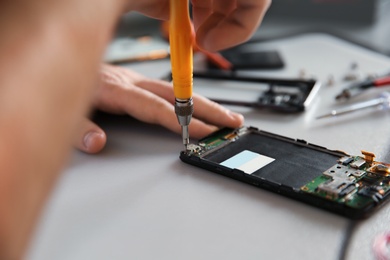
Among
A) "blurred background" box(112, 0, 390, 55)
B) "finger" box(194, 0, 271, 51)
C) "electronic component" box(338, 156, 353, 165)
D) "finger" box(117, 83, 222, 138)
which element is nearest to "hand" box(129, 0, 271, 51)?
"finger" box(194, 0, 271, 51)

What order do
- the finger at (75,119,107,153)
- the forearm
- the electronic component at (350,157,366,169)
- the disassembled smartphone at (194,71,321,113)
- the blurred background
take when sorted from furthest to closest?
the blurred background < the disassembled smartphone at (194,71,321,113) < the finger at (75,119,107,153) < the electronic component at (350,157,366,169) < the forearm

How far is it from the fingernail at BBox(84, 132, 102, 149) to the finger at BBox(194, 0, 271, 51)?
0.62ft

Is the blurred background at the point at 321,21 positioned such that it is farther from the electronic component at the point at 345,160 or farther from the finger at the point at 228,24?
the electronic component at the point at 345,160

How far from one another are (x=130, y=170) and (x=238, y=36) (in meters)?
0.23

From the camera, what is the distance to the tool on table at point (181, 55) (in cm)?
63

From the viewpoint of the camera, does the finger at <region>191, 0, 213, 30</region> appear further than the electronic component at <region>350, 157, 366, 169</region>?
Yes

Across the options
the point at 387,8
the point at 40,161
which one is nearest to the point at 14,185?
the point at 40,161

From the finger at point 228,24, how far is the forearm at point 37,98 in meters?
0.40

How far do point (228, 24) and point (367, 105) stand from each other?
0.90 feet

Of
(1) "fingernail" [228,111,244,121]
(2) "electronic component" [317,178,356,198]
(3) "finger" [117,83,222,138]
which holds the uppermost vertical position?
(1) "fingernail" [228,111,244,121]

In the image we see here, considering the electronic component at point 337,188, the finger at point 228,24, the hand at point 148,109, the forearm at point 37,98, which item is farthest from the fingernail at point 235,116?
the forearm at point 37,98

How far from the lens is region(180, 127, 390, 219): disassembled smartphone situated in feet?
2.02

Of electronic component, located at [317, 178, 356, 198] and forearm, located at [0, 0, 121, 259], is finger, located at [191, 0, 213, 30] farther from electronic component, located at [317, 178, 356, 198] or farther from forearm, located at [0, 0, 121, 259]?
forearm, located at [0, 0, 121, 259]

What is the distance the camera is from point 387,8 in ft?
4.85
